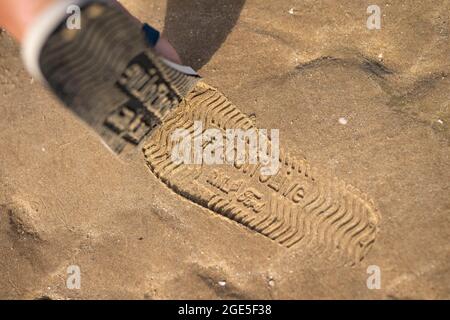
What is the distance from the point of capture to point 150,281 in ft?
11.0

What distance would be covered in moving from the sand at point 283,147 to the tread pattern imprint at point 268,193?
0.06m

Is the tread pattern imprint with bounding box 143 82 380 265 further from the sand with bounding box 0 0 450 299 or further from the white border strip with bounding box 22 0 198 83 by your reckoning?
the white border strip with bounding box 22 0 198 83

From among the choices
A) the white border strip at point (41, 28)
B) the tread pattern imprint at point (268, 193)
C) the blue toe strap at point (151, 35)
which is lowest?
the tread pattern imprint at point (268, 193)

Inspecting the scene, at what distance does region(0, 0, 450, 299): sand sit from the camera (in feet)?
10.6

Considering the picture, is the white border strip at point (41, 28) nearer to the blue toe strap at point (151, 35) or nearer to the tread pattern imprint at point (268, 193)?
the blue toe strap at point (151, 35)

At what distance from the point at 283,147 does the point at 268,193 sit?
0.39 metres

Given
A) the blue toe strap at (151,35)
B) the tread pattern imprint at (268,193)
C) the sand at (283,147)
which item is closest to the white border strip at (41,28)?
the blue toe strap at (151,35)

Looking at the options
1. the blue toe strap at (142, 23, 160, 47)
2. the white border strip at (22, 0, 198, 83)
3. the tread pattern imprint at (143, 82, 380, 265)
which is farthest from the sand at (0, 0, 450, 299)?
the white border strip at (22, 0, 198, 83)

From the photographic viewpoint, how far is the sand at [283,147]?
3.22 metres

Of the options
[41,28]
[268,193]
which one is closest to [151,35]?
[41,28]

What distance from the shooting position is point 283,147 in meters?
3.35

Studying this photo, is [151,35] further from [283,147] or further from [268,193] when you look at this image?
[268,193]

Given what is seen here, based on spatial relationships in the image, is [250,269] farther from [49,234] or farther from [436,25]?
[436,25]

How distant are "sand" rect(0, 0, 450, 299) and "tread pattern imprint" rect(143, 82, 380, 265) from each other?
2.3 inches
